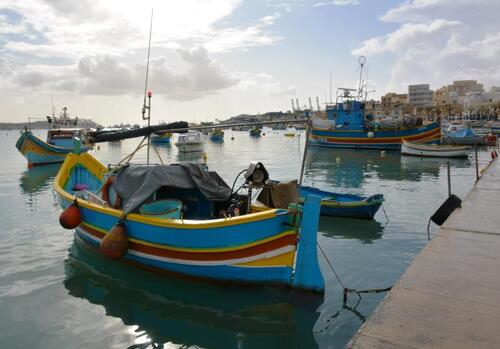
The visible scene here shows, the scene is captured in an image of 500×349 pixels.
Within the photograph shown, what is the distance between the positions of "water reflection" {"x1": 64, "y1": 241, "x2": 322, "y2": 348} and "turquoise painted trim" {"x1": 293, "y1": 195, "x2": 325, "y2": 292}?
0.84ft

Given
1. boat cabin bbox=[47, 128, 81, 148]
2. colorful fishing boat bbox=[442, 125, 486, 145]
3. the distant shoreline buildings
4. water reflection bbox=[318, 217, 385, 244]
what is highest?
the distant shoreline buildings

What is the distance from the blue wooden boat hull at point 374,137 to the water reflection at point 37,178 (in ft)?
79.1

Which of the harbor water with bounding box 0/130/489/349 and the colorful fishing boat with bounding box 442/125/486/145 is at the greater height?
the colorful fishing boat with bounding box 442/125/486/145

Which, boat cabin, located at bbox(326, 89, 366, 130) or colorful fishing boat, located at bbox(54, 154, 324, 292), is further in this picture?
boat cabin, located at bbox(326, 89, 366, 130)

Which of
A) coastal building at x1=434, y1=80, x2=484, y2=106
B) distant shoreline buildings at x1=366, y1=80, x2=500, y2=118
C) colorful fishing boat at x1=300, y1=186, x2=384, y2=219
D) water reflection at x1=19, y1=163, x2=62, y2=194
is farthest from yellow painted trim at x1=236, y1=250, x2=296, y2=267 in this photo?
coastal building at x1=434, y1=80, x2=484, y2=106

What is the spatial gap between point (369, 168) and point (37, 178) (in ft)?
76.2

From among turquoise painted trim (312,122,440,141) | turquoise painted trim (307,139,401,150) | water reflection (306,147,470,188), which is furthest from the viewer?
turquoise painted trim (307,139,401,150)

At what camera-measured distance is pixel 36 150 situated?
33.2 meters

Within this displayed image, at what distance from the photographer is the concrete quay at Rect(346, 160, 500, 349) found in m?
3.66

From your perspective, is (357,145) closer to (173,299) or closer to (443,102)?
(173,299)

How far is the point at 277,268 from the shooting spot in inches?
276

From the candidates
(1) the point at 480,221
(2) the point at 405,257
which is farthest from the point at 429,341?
(2) the point at 405,257

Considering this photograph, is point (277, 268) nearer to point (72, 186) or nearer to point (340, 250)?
point (340, 250)

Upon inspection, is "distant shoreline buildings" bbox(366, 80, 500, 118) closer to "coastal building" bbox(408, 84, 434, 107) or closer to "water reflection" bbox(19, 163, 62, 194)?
"coastal building" bbox(408, 84, 434, 107)
